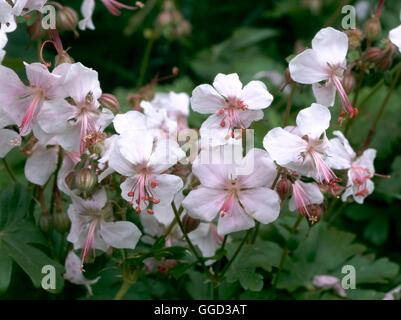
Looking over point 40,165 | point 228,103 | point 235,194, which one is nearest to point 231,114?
point 228,103

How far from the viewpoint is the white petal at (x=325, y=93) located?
1.36m

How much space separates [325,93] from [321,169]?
0.16 metres

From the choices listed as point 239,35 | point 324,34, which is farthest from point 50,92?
point 239,35

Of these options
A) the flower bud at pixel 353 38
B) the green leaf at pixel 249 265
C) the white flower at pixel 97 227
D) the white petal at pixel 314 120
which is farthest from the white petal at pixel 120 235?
the flower bud at pixel 353 38

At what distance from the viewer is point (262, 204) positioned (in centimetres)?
127

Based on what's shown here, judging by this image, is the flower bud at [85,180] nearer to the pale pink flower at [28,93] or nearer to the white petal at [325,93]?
the pale pink flower at [28,93]

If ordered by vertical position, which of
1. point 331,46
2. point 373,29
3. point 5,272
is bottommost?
point 5,272

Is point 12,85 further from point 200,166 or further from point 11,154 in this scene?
point 11,154

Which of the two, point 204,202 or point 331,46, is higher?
point 331,46

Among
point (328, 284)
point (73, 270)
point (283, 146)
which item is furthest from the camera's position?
point (328, 284)

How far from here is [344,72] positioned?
147cm

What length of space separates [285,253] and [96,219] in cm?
38

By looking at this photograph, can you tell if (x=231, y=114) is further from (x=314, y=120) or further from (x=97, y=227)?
(x=97, y=227)

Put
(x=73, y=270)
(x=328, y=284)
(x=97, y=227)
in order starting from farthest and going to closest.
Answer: (x=328, y=284) < (x=73, y=270) < (x=97, y=227)
